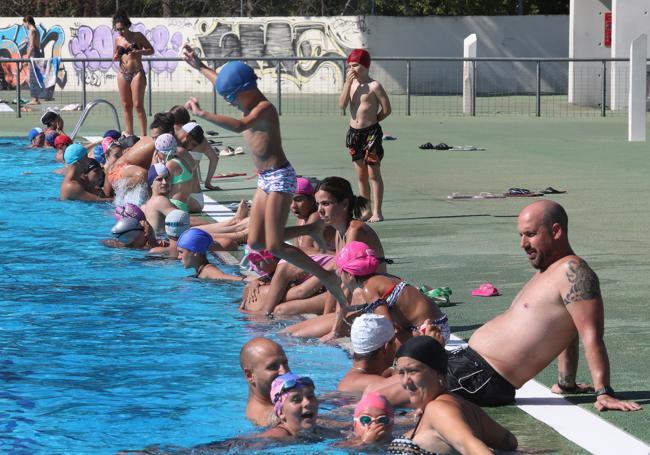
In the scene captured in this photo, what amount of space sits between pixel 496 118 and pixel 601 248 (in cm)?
1860

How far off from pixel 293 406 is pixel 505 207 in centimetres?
902

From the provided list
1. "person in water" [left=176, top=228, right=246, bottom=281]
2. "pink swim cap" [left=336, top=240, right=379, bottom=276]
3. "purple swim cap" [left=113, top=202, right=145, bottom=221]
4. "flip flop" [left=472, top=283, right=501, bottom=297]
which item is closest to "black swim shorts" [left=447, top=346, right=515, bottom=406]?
"pink swim cap" [left=336, top=240, right=379, bottom=276]

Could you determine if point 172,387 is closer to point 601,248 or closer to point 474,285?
point 474,285

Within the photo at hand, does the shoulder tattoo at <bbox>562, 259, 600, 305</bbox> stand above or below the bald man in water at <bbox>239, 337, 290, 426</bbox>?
above

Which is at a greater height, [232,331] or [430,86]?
[430,86]

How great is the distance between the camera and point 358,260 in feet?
24.9

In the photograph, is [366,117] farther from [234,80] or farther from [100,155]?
[100,155]

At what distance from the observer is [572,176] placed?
727 inches

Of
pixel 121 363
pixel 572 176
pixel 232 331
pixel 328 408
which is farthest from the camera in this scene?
pixel 572 176

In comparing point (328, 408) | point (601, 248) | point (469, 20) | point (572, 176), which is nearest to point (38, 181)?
point (572, 176)

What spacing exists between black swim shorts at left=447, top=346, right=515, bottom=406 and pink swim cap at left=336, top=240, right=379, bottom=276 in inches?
40.7

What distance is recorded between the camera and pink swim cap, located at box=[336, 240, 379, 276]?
7570mm

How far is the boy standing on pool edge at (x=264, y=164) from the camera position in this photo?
8.56 metres

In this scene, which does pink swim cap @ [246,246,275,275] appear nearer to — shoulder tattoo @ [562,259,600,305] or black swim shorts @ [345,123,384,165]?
black swim shorts @ [345,123,384,165]
